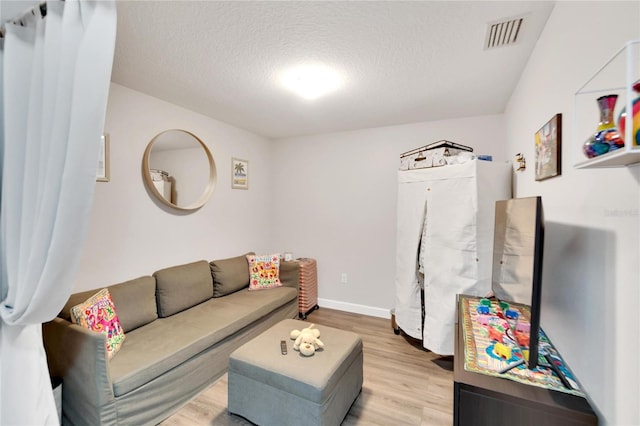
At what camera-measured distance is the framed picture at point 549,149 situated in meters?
1.28

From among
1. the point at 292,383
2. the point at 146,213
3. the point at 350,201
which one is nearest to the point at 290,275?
the point at 350,201

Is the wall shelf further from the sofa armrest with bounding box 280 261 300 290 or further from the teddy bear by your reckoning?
the sofa armrest with bounding box 280 261 300 290

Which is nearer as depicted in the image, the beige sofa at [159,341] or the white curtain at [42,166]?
the white curtain at [42,166]

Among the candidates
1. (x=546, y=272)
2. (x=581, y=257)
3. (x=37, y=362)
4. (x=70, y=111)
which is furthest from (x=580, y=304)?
(x=37, y=362)

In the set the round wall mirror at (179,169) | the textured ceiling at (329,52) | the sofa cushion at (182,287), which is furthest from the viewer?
the round wall mirror at (179,169)

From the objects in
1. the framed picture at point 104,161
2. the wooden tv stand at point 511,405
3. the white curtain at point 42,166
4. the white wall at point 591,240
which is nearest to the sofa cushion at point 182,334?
the white curtain at point 42,166

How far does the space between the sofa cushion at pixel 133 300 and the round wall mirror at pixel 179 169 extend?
2.66 feet

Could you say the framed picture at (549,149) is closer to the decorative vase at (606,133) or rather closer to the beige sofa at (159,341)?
the decorative vase at (606,133)

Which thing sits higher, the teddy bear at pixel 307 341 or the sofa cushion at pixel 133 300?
the sofa cushion at pixel 133 300

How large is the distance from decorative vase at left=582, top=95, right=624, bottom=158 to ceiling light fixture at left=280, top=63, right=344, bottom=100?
5.29 ft

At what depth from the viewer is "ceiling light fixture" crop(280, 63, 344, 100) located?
2.01 meters

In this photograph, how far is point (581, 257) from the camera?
1.06 meters

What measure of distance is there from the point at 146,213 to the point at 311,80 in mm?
1899

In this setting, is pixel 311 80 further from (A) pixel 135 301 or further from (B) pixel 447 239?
(A) pixel 135 301
